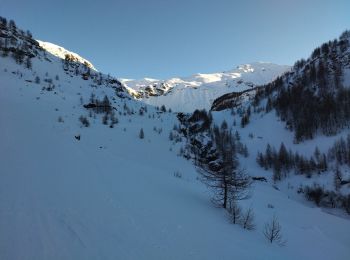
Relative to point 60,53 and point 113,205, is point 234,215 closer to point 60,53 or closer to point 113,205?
point 113,205

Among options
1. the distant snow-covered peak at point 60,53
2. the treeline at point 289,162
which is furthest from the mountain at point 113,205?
the distant snow-covered peak at point 60,53

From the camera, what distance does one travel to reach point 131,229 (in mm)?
11039

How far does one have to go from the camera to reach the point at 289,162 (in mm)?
57625

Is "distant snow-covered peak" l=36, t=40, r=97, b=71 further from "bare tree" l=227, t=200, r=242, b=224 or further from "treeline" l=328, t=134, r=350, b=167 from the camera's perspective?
"bare tree" l=227, t=200, r=242, b=224

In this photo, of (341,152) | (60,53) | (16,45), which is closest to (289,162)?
(341,152)

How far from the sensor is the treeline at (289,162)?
53066 mm

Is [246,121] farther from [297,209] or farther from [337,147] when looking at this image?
[297,209]

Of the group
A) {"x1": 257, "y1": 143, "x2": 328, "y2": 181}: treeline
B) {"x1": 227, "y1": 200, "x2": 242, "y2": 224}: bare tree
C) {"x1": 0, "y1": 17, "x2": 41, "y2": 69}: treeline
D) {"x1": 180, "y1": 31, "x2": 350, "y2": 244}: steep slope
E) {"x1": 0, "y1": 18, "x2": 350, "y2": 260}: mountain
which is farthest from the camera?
{"x1": 0, "y1": 17, "x2": 41, "y2": 69}: treeline

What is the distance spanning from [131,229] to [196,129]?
5297 centimetres

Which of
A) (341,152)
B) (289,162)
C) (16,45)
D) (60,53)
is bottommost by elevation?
(289,162)

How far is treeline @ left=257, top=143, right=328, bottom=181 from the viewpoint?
5307 centimetres

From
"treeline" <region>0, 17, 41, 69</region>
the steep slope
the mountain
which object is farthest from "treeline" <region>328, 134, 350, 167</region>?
"treeline" <region>0, 17, 41, 69</region>

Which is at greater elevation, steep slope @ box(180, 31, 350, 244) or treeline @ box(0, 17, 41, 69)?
treeline @ box(0, 17, 41, 69)

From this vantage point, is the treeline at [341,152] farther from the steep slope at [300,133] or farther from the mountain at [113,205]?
the mountain at [113,205]
